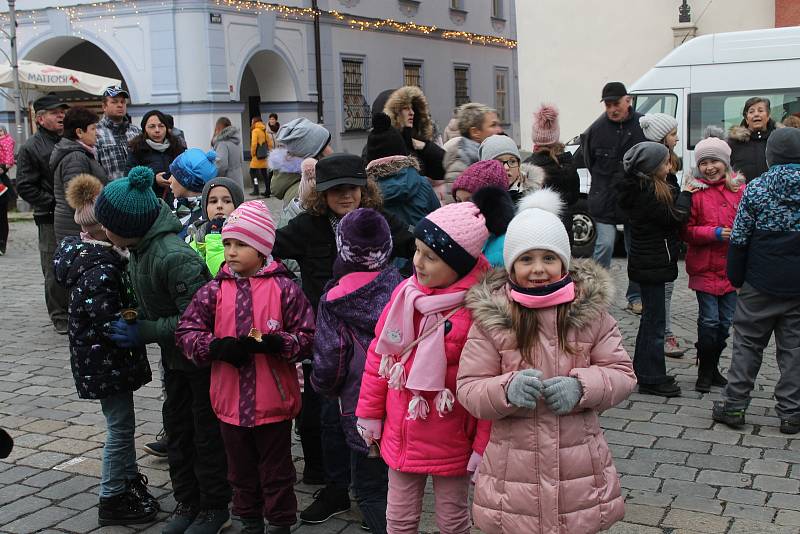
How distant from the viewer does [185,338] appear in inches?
165

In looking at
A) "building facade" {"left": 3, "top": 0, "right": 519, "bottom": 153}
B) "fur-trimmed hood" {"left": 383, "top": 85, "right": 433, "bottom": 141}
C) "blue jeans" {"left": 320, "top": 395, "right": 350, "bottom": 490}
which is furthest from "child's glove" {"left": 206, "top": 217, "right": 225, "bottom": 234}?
"building facade" {"left": 3, "top": 0, "right": 519, "bottom": 153}

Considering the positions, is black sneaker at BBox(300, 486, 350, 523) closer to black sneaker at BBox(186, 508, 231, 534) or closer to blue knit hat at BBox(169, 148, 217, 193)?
black sneaker at BBox(186, 508, 231, 534)

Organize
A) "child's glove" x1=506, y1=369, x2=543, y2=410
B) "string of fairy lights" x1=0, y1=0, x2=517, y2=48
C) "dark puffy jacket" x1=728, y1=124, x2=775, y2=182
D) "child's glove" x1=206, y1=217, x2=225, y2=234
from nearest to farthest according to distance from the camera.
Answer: "child's glove" x1=506, y1=369, x2=543, y2=410 → "child's glove" x1=206, y1=217, x2=225, y2=234 → "dark puffy jacket" x1=728, y1=124, x2=775, y2=182 → "string of fairy lights" x1=0, y1=0, x2=517, y2=48

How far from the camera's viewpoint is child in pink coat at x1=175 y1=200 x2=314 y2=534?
167 inches

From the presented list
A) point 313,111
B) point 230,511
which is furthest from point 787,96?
point 313,111

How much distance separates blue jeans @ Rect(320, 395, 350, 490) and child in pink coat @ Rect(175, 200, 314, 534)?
1.07ft

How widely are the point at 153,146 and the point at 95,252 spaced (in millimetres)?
3329

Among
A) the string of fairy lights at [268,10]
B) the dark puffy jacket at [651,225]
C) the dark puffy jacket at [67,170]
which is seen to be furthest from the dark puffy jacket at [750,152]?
the string of fairy lights at [268,10]

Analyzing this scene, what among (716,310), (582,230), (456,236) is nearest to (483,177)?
(456,236)

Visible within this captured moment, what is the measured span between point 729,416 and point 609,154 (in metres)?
3.60

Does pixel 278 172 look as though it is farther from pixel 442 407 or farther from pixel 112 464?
pixel 442 407

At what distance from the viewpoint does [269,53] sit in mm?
27031

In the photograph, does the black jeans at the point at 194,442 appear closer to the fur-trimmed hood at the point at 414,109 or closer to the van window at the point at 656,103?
the fur-trimmed hood at the point at 414,109

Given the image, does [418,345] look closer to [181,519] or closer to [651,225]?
[181,519]
